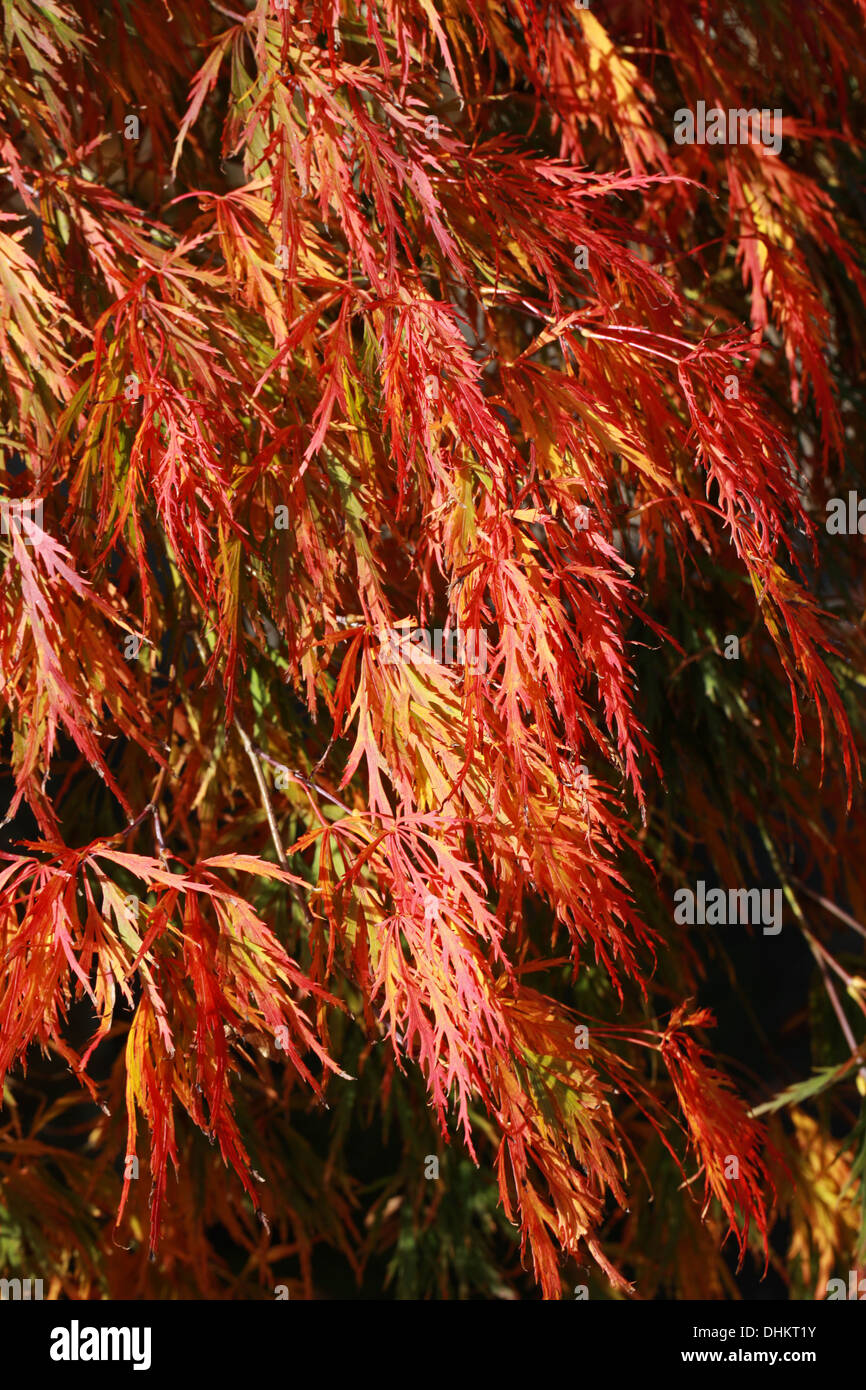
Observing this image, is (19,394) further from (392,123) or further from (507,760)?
(507,760)

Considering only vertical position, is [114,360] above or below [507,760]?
above

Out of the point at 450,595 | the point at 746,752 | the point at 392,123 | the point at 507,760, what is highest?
the point at 392,123

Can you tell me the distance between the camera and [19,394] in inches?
36.7

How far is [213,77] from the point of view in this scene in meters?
0.99

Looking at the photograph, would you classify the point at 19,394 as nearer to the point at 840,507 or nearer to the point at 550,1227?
the point at 550,1227

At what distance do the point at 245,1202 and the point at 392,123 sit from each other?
4.39ft

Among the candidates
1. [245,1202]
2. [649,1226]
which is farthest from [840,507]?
[245,1202]
